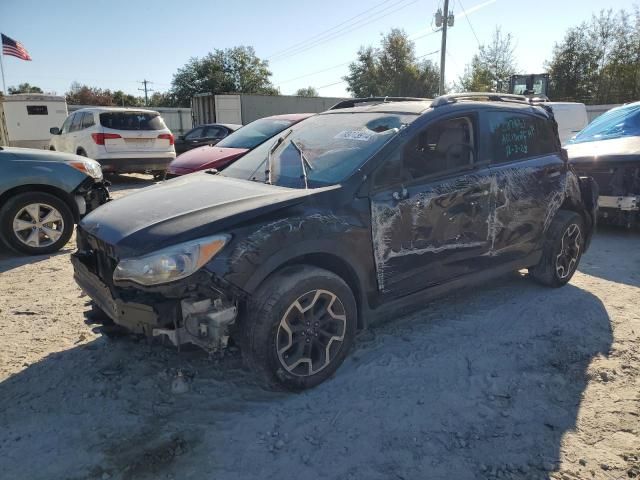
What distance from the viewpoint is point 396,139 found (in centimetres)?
338

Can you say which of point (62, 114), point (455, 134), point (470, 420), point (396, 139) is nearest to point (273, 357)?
point (470, 420)

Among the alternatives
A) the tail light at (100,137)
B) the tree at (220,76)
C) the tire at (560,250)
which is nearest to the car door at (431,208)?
the tire at (560,250)

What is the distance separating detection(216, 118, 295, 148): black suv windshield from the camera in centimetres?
894

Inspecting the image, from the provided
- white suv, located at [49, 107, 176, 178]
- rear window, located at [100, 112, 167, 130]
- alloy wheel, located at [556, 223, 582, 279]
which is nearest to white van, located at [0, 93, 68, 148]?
white suv, located at [49, 107, 176, 178]

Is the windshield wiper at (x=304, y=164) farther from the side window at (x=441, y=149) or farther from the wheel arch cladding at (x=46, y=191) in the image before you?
the wheel arch cladding at (x=46, y=191)

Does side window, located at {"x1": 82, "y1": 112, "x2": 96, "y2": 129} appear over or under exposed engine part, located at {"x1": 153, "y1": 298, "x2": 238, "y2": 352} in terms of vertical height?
over

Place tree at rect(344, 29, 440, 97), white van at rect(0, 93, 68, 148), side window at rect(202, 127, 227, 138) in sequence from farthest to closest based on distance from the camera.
A: tree at rect(344, 29, 440, 97)
white van at rect(0, 93, 68, 148)
side window at rect(202, 127, 227, 138)

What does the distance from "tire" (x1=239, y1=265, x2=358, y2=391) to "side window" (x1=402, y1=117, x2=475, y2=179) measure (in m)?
1.09

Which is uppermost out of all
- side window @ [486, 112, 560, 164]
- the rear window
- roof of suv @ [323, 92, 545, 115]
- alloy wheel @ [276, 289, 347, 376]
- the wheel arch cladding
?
the rear window

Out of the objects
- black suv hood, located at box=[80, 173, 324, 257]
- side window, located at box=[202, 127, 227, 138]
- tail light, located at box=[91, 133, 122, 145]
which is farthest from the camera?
side window, located at box=[202, 127, 227, 138]

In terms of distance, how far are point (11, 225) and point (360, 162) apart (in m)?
4.66

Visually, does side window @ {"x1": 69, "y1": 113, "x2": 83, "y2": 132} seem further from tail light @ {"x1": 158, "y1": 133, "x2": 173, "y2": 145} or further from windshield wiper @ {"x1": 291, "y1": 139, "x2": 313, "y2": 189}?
windshield wiper @ {"x1": 291, "y1": 139, "x2": 313, "y2": 189}

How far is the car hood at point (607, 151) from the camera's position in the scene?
21.4ft

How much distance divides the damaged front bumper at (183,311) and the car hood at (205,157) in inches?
224
